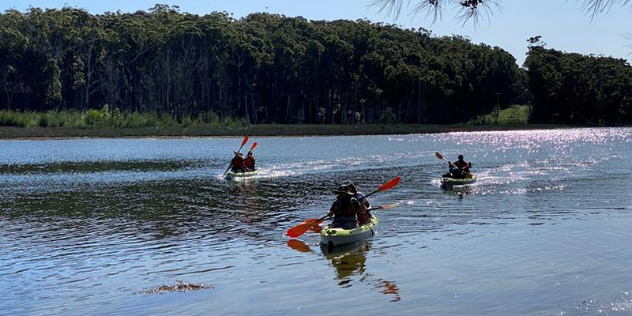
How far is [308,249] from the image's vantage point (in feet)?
70.7

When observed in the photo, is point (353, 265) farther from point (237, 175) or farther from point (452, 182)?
point (237, 175)

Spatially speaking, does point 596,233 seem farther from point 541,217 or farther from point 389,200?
point 389,200

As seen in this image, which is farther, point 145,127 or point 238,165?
point 145,127

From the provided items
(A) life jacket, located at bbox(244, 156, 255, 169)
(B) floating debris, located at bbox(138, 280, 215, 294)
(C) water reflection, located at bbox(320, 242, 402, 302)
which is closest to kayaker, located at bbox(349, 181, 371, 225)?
(C) water reflection, located at bbox(320, 242, 402, 302)

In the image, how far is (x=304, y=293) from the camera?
1648 centimetres

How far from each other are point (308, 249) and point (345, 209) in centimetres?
194

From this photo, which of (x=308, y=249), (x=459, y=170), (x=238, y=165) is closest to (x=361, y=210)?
(x=308, y=249)

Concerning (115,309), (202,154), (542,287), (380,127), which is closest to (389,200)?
(542,287)

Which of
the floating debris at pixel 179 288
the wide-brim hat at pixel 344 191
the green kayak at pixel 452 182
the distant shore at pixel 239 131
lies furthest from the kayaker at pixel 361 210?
the distant shore at pixel 239 131

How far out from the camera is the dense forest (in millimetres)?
116000

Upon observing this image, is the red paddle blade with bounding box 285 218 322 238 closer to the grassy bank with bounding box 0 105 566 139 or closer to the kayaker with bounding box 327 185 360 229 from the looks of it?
the kayaker with bounding box 327 185 360 229

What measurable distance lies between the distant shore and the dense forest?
522 cm

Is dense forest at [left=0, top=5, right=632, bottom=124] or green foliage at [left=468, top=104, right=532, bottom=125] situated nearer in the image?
dense forest at [left=0, top=5, right=632, bottom=124]

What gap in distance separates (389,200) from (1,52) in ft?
311
